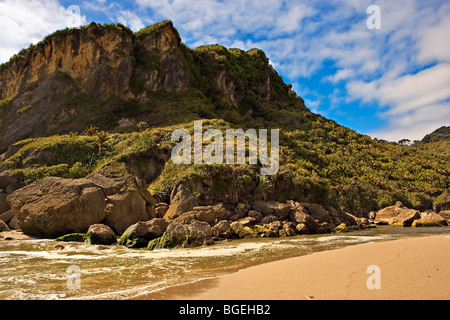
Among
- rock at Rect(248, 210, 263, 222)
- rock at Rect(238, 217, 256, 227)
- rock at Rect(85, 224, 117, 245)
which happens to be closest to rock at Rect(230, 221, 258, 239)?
rock at Rect(238, 217, 256, 227)

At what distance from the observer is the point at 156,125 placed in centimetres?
4159

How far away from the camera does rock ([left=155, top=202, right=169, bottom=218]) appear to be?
20530 millimetres

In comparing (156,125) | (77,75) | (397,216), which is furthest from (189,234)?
(77,75)

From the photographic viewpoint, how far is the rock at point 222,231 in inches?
667

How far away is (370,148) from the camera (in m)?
50.3

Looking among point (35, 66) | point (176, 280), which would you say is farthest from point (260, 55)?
point (176, 280)

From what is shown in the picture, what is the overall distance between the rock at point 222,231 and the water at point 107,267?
345cm

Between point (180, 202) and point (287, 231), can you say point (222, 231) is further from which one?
point (180, 202)

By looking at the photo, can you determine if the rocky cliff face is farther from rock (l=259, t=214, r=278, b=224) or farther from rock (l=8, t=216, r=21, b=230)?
rock (l=259, t=214, r=278, b=224)

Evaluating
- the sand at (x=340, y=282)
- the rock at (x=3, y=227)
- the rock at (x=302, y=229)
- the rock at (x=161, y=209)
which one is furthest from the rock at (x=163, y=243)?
the rock at (x=3, y=227)

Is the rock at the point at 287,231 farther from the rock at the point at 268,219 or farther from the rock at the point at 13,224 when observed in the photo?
the rock at the point at 13,224
